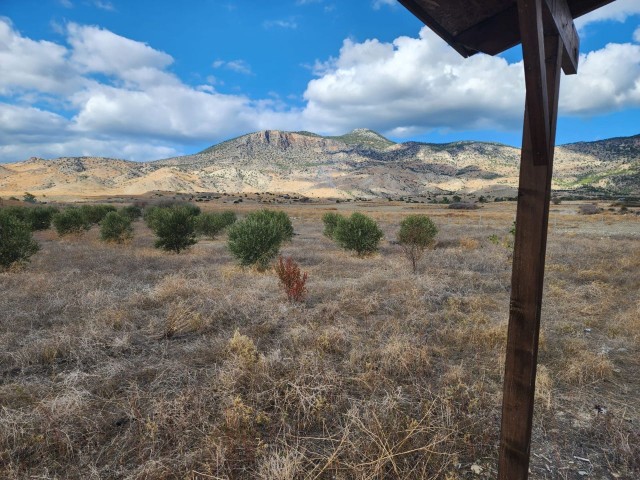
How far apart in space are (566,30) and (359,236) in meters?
15.6

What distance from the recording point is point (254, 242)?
14273 mm

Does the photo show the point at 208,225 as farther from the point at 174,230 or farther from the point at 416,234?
the point at 416,234

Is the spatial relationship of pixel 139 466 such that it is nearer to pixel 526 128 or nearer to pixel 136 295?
pixel 526 128

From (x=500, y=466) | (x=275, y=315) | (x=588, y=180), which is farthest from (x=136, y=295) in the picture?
(x=588, y=180)

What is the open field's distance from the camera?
3.25 meters

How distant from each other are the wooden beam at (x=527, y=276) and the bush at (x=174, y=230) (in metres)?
19.1

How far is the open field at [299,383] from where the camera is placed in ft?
10.6

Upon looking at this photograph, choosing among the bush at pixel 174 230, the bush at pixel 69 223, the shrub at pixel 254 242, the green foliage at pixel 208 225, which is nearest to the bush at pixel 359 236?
the shrub at pixel 254 242

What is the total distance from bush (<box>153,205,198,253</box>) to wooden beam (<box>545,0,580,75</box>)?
1915 cm

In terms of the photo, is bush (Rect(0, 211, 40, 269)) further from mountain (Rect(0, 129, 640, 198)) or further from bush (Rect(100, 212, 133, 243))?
mountain (Rect(0, 129, 640, 198))

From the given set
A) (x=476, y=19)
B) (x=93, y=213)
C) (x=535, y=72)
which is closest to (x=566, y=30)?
(x=476, y=19)

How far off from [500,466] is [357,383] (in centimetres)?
250

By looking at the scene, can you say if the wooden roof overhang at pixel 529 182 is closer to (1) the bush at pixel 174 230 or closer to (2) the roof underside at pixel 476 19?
(2) the roof underside at pixel 476 19

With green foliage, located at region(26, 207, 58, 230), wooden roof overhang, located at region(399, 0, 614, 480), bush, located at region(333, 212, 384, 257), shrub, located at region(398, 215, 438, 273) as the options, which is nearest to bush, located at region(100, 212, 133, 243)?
green foliage, located at region(26, 207, 58, 230)
